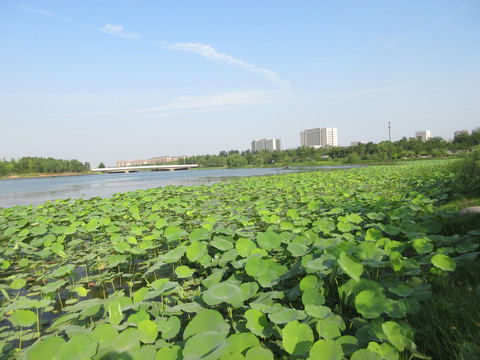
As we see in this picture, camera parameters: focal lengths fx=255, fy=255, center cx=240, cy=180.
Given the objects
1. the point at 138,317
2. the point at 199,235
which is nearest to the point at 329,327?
the point at 138,317

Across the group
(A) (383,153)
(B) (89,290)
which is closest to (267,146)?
(A) (383,153)

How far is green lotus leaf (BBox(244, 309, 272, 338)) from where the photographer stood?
1.23 metres

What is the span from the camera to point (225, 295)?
1459mm

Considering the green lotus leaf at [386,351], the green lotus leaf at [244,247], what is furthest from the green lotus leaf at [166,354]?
the green lotus leaf at [244,247]

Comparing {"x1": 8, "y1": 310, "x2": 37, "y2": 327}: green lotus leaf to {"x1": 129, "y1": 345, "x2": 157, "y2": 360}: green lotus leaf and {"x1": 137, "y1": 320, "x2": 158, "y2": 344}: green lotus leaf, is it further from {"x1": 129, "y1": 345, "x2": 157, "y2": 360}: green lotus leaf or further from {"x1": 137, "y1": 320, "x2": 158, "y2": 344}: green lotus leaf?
{"x1": 129, "y1": 345, "x2": 157, "y2": 360}: green lotus leaf

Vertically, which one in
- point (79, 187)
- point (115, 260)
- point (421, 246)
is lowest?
point (79, 187)

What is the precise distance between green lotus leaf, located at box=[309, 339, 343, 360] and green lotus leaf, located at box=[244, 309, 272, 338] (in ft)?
1.07

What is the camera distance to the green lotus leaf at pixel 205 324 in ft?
3.92

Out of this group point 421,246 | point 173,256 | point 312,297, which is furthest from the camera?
point 173,256

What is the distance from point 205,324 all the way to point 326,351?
565mm

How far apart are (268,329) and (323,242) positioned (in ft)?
3.03

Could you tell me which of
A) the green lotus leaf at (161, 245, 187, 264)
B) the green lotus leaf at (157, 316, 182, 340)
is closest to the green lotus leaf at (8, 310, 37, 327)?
the green lotus leaf at (157, 316, 182, 340)

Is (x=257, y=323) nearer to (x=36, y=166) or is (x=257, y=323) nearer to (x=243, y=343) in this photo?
(x=243, y=343)

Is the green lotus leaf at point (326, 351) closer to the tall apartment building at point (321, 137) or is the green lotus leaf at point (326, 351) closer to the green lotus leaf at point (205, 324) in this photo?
the green lotus leaf at point (205, 324)
